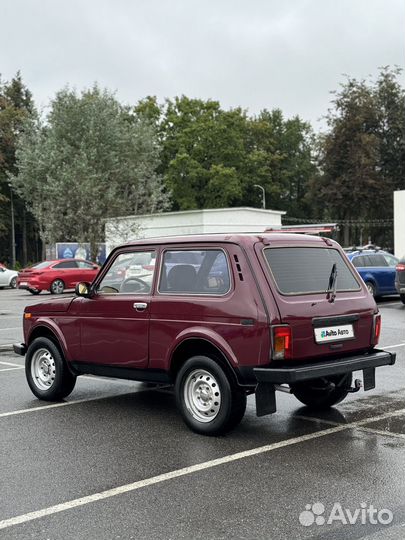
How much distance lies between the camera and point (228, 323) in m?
6.19

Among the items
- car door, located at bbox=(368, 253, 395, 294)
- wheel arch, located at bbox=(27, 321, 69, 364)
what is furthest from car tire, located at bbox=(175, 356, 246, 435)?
car door, located at bbox=(368, 253, 395, 294)

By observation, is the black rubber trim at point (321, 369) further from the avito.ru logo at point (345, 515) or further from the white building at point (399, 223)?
the white building at point (399, 223)

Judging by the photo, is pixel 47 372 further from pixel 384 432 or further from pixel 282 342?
pixel 384 432

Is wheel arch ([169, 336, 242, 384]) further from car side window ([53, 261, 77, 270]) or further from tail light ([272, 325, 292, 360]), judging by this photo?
car side window ([53, 261, 77, 270])

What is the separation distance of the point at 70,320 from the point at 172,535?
157 inches

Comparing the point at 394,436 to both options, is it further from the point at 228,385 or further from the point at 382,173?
the point at 382,173

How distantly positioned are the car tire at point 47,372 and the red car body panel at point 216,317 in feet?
0.75

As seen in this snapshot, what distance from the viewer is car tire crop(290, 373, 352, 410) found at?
7152 mm

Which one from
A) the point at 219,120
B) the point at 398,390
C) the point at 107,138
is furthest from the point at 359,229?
the point at 398,390

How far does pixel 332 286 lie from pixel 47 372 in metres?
3.40

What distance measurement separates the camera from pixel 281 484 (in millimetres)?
5016

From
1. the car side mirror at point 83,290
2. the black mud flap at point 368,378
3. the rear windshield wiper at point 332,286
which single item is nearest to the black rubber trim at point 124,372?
the car side mirror at point 83,290

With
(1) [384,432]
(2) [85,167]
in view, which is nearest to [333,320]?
(1) [384,432]

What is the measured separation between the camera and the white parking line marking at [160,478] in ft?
14.7
